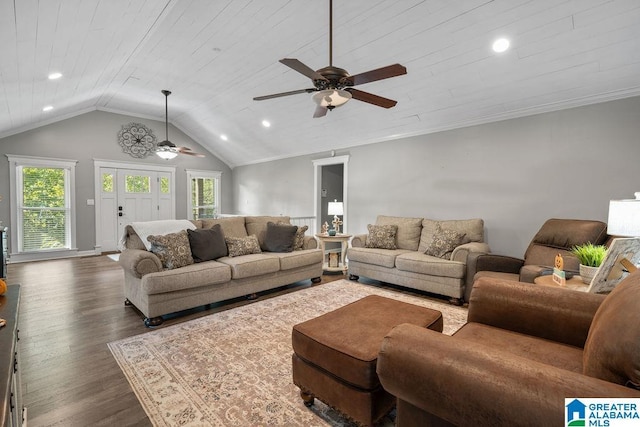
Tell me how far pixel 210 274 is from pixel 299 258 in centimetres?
128

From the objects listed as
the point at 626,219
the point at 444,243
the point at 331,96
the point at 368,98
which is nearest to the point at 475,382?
the point at 626,219

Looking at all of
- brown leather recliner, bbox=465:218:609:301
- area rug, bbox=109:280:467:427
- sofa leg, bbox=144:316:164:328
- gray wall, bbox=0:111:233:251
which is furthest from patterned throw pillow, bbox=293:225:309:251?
gray wall, bbox=0:111:233:251

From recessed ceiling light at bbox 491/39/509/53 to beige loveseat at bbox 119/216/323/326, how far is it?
10.5 feet

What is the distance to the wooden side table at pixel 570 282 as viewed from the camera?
2.05m

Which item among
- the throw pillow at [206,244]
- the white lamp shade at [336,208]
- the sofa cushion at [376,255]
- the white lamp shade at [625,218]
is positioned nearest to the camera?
the white lamp shade at [625,218]

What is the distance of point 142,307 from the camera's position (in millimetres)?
2988

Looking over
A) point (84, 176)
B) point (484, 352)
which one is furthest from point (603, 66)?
point (84, 176)

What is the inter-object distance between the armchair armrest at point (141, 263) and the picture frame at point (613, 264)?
3.53 metres

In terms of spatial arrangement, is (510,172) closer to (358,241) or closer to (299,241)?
(358,241)

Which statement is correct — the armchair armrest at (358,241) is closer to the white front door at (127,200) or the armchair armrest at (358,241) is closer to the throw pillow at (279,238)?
the throw pillow at (279,238)

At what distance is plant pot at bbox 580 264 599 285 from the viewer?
210 cm

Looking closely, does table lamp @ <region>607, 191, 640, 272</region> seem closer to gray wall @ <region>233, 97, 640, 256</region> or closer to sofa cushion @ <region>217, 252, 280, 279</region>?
gray wall @ <region>233, 97, 640, 256</region>

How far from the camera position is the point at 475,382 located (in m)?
0.93

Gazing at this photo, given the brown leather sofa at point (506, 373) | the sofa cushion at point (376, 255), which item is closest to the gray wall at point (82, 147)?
the sofa cushion at point (376, 255)
